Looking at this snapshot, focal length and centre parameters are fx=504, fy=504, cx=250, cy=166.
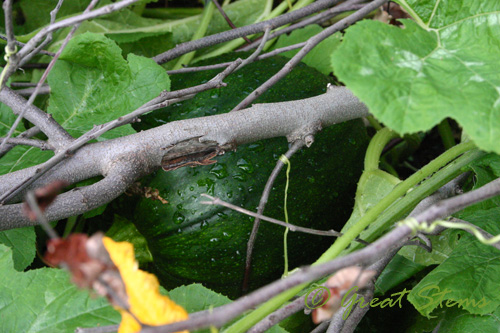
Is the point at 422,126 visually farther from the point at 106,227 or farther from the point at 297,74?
the point at 106,227

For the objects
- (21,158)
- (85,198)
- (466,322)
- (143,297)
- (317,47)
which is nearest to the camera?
(143,297)

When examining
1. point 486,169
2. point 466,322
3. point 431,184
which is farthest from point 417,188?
point 466,322

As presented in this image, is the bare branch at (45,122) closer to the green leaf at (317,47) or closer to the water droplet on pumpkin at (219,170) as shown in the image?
the water droplet on pumpkin at (219,170)

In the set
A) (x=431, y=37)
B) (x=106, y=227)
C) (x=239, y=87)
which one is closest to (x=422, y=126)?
(x=431, y=37)

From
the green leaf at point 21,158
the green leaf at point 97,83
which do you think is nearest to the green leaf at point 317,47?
the green leaf at point 97,83

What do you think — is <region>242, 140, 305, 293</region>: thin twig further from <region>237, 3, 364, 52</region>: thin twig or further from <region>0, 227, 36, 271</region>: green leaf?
<region>0, 227, 36, 271</region>: green leaf

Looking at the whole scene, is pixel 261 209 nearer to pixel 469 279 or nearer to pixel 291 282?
pixel 469 279

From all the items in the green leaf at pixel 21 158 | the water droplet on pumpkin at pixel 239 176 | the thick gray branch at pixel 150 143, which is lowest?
the water droplet on pumpkin at pixel 239 176
